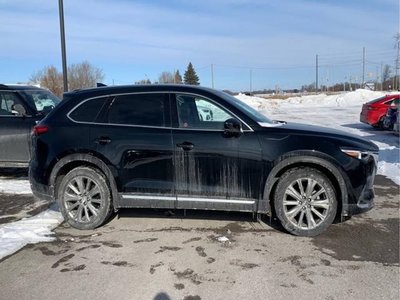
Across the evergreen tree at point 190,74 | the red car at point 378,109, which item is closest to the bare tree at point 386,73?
Answer: the evergreen tree at point 190,74

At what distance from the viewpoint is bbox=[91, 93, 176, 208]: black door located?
5.39 m

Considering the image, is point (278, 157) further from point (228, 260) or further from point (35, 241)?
A: point (35, 241)

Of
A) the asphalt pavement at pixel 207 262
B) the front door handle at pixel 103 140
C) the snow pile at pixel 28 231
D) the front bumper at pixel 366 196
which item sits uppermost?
the front door handle at pixel 103 140

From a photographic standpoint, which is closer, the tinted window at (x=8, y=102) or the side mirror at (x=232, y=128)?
the side mirror at (x=232, y=128)

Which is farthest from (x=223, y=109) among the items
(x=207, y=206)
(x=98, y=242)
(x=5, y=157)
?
(x=5, y=157)

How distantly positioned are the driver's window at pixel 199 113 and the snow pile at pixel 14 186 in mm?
3886

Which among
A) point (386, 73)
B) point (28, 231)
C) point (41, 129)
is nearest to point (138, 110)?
point (41, 129)

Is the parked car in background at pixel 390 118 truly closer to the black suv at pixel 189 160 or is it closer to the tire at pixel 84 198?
the black suv at pixel 189 160

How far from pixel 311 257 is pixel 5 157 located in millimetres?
6635

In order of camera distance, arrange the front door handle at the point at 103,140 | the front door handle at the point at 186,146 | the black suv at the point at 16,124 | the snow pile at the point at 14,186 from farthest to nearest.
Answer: the black suv at the point at 16,124
the snow pile at the point at 14,186
the front door handle at the point at 103,140
the front door handle at the point at 186,146

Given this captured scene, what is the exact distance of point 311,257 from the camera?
4609mm

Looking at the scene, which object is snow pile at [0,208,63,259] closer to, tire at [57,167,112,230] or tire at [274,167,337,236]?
tire at [57,167,112,230]

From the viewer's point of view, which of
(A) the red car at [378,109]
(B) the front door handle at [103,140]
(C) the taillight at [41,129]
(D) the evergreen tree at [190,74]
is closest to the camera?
(B) the front door handle at [103,140]

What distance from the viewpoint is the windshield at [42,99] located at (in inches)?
352
